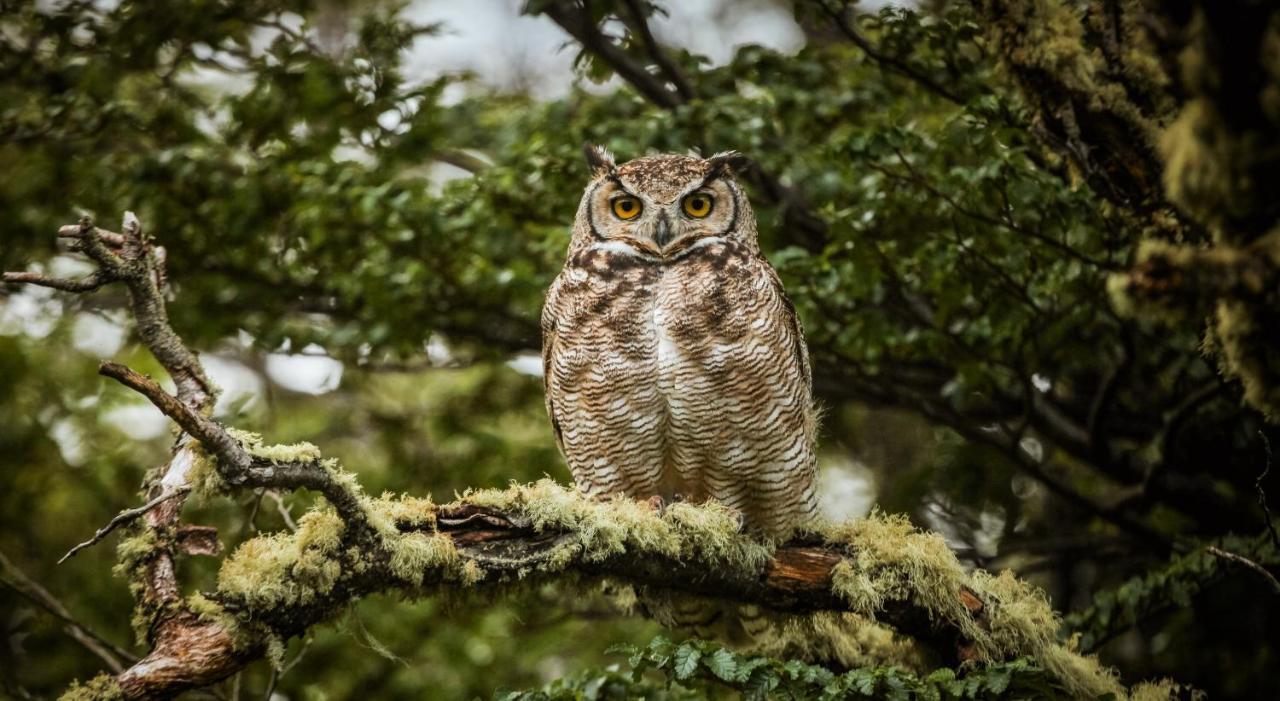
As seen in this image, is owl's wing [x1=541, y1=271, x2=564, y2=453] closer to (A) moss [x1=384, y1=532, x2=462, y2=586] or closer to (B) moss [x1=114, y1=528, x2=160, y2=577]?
(A) moss [x1=384, y1=532, x2=462, y2=586]

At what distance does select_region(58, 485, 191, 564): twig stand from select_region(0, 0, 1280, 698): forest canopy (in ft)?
0.06

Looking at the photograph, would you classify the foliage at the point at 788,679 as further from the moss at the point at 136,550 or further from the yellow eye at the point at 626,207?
the yellow eye at the point at 626,207

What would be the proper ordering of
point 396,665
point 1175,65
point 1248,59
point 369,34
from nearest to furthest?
point 1248,59, point 1175,65, point 369,34, point 396,665

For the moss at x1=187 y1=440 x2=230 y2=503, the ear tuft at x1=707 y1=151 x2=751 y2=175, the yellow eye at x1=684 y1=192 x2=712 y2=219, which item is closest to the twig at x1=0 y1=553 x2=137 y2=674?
the moss at x1=187 y1=440 x2=230 y2=503

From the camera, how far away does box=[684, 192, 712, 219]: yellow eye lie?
414 centimetres

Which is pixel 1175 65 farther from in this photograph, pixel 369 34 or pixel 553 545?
pixel 369 34

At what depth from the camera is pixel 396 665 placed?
6.74 m

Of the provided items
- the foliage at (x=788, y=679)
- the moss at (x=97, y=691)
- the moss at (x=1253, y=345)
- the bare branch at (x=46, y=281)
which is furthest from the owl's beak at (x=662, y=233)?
the moss at (x=97, y=691)

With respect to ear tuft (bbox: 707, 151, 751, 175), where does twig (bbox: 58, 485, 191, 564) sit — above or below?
below

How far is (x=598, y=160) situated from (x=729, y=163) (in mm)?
543

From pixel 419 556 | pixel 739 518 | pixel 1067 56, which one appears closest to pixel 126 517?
pixel 419 556

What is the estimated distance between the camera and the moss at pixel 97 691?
7.38 ft

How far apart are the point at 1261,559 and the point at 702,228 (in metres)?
2.61

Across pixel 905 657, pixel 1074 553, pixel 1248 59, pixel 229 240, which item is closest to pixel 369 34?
pixel 229 240
